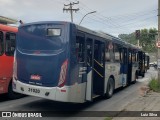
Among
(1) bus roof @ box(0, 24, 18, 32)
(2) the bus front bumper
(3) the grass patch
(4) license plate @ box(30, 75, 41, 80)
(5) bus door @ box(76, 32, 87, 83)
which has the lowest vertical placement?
(3) the grass patch

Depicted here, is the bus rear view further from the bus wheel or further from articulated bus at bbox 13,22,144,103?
the bus wheel

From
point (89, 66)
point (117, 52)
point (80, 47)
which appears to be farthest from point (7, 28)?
point (117, 52)

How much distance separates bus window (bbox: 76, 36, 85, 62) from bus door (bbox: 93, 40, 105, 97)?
1677 mm

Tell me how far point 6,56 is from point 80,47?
3371mm

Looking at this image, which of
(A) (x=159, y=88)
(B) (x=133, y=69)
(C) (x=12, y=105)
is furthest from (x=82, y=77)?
(B) (x=133, y=69)

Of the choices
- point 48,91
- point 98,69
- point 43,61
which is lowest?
point 48,91

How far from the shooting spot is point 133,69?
68.8 ft

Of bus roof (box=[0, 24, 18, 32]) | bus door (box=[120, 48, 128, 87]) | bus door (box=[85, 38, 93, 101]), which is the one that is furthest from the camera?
bus door (box=[120, 48, 128, 87])

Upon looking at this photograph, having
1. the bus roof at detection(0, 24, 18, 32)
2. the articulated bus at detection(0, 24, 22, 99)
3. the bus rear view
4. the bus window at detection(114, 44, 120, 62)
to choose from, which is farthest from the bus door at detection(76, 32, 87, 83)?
the bus window at detection(114, 44, 120, 62)

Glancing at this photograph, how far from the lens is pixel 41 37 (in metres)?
10.0

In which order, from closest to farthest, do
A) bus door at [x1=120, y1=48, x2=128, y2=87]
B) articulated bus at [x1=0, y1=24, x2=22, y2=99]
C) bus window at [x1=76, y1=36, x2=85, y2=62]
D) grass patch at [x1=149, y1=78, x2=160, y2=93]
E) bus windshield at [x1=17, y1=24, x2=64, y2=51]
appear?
bus windshield at [x1=17, y1=24, x2=64, y2=51] < bus window at [x1=76, y1=36, x2=85, y2=62] < articulated bus at [x1=0, y1=24, x2=22, y2=99] < grass patch at [x1=149, y1=78, x2=160, y2=93] < bus door at [x1=120, y1=48, x2=128, y2=87]

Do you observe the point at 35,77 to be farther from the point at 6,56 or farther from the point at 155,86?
the point at 155,86

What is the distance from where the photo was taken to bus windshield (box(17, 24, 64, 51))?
9781mm

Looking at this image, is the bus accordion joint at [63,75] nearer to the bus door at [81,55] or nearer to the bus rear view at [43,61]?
the bus rear view at [43,61]
